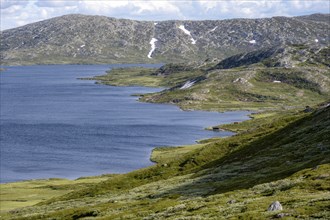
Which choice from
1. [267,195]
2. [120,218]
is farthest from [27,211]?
[267,195]

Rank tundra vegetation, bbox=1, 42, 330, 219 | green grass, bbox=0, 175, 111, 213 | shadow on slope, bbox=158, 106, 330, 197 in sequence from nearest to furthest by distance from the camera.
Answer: tundra vegetation, bbox=1, 42, 330, 219, shadow on slope, bbox=158, 106, 330, 197, green grass, bbox=0, 175, 111, 213

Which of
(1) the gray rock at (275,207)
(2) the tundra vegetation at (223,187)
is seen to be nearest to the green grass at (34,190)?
(2) the tundra vegetation at (223,187)

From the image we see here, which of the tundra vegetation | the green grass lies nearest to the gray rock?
the tundra vegetation

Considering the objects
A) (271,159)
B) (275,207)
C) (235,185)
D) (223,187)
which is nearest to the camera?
(275,207)

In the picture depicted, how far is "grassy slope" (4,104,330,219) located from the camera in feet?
176

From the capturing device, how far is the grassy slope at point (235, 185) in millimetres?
53619

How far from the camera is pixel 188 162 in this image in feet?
445

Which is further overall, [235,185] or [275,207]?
[235,185]

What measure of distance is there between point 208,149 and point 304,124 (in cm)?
3015

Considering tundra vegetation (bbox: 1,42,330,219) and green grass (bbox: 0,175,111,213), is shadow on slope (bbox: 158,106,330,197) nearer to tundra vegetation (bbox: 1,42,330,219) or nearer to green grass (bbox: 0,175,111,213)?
tundra vegetation (bbox: 1,42,330,219)

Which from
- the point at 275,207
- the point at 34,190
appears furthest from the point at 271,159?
the point at 34,190

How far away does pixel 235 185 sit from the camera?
79.0m

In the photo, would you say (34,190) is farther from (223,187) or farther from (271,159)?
(223,187)

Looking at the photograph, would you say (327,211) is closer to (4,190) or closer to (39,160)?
(4,190)
